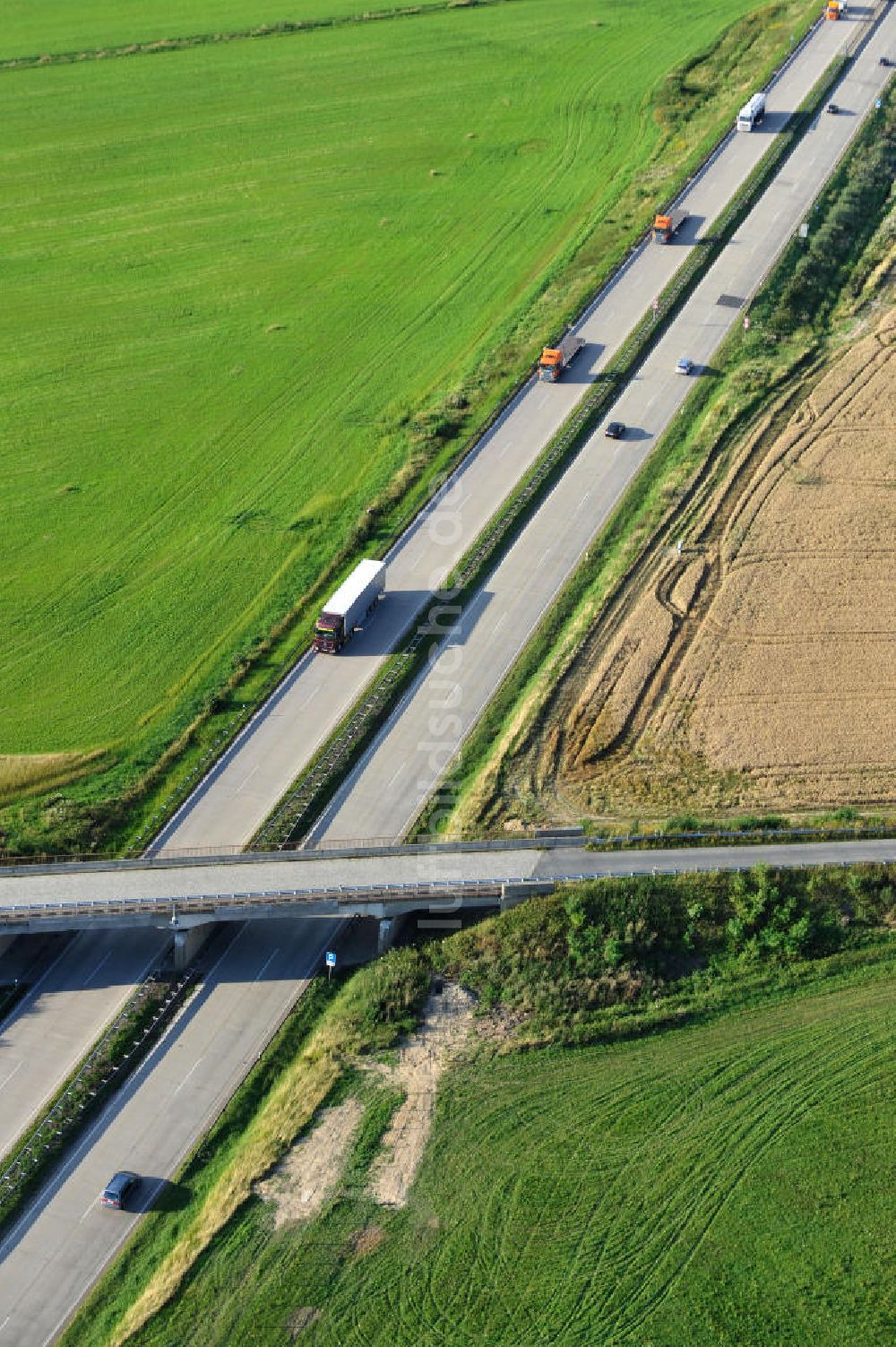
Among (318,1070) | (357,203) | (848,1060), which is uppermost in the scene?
(357,203)

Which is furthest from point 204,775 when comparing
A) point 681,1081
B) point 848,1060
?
point 848,1060

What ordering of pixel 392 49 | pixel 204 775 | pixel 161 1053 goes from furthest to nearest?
1. pixel 392 49
2. pixel 204 775
3. pixel 161 1053

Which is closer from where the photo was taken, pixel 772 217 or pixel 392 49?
pixel 772 217

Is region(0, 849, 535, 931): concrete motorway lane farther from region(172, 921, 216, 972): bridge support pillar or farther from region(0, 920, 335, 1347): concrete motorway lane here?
region(0, 920, 335, 1347): concrete motorway lane

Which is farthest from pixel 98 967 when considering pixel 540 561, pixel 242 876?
pixel 540 561

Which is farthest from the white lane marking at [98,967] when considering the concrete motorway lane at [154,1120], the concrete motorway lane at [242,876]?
the concrete motorway lane at [154,1120]

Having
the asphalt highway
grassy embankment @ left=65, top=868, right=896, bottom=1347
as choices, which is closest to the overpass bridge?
grassy embankment @ left=65, top=868, right=896, bottom=1347

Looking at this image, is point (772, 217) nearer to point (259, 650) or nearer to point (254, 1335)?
point (259, 650)
